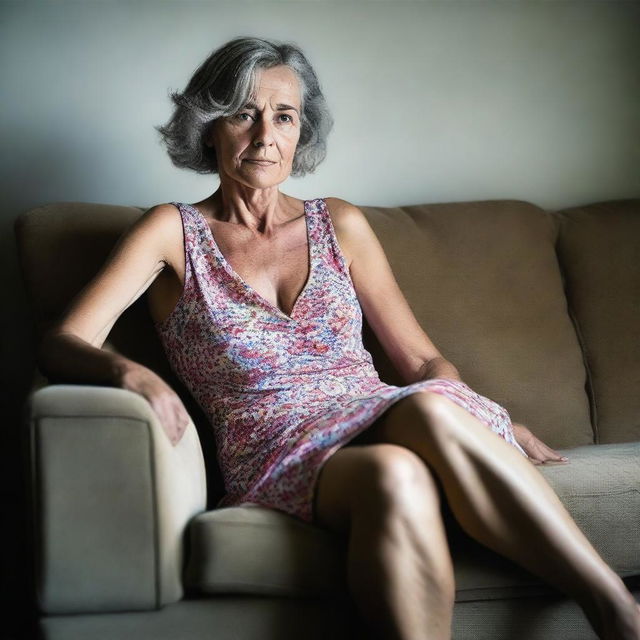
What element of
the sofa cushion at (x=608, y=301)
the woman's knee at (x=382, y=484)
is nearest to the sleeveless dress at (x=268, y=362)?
the woman's knee at (x=382, y=484)

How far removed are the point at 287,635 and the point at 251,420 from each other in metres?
0.42

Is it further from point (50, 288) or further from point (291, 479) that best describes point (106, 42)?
point (291, 479)

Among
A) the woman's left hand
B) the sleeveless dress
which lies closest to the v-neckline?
the sleeveless dress

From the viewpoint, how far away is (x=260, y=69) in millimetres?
1925

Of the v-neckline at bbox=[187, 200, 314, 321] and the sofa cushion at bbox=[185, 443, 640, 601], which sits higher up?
the v-neckline at bbox=[187, 200, 314, 321]

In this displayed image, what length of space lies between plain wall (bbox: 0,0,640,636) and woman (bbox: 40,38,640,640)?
37 cm

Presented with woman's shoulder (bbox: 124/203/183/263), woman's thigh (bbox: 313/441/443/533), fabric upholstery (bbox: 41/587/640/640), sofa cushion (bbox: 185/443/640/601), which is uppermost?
woman's shoulder (bbox: 124/203/183/263)

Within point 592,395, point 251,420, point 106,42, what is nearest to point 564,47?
point 592,395

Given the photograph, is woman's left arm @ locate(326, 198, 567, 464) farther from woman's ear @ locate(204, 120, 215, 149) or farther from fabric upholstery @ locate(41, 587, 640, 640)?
fabric upholstery @ locate(41, 587, 640, 640)

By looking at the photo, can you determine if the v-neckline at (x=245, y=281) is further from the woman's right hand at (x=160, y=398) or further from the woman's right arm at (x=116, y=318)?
the woman's right hand at (x=160, y=398)

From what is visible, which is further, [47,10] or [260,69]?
[47,10]

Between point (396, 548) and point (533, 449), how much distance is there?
22.9 inches

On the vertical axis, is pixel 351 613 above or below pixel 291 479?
below

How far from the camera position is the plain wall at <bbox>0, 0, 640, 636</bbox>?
232 centimetres
